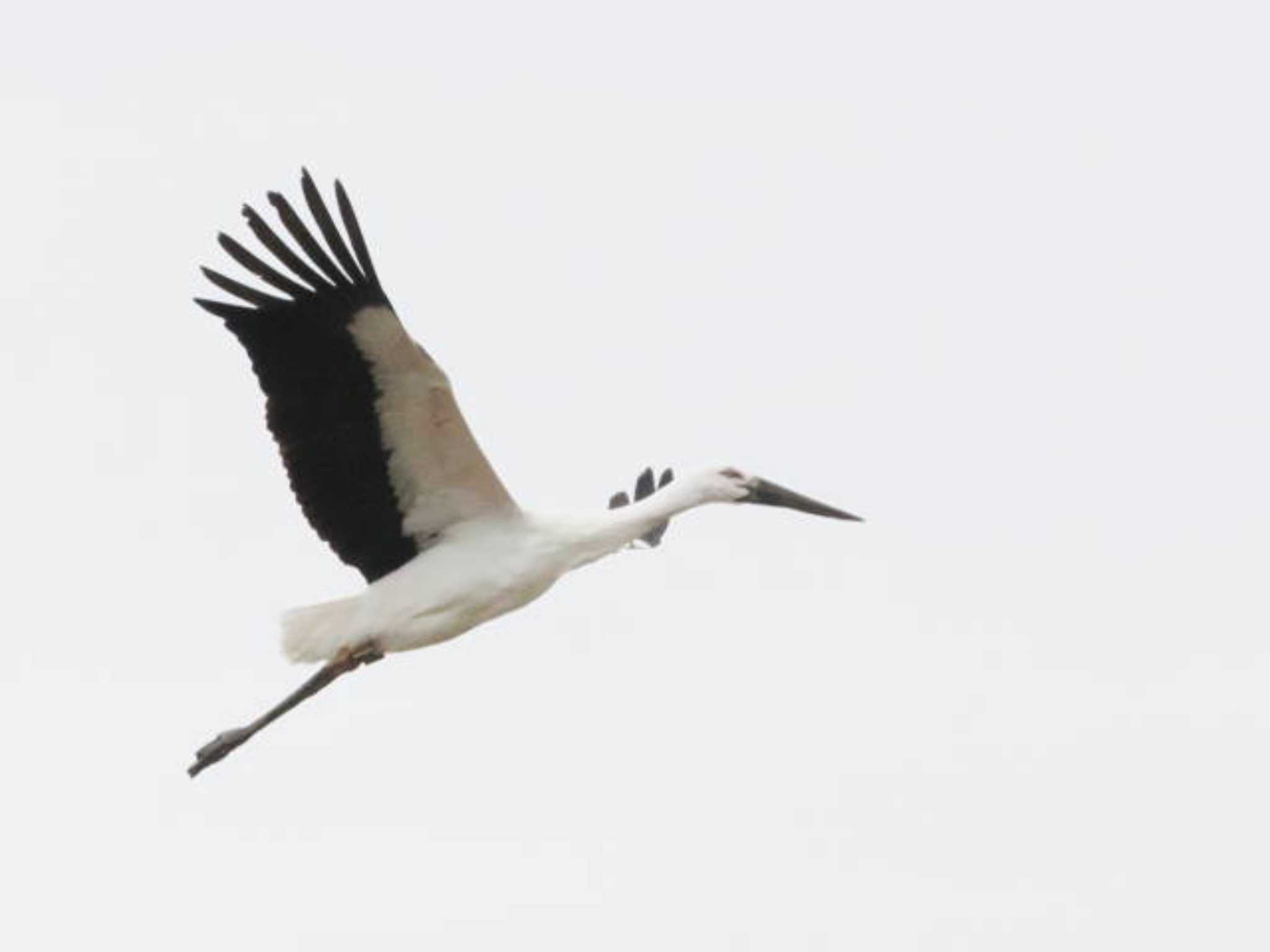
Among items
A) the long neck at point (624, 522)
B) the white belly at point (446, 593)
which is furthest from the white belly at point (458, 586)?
the long neck at point (624, 522)

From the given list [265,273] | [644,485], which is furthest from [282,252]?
[644,485]

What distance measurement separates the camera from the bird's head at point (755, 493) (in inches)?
1133

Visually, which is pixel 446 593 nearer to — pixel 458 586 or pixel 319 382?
pixel 458 586

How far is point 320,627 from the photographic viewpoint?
28.0 metres

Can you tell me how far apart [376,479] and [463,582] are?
2.52 feet

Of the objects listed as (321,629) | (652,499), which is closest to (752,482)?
(652,499)

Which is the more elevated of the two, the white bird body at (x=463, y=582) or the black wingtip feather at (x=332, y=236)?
the black wingtip feather at (x=332, y=236)

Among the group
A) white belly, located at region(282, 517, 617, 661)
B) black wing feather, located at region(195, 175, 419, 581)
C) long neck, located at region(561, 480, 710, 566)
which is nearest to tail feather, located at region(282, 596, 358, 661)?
white belly, located at region(282, 517, 617, 661)

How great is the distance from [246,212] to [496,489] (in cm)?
223

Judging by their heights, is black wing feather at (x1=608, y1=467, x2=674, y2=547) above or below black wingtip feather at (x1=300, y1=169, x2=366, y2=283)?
below

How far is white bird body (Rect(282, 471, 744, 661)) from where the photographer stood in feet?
91.1

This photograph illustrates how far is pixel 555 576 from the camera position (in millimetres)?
27938

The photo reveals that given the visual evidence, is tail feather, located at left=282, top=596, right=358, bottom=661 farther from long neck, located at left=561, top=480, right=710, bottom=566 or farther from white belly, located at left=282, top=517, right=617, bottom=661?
long neck, located at left=561, top=480, right=710, bottom=566

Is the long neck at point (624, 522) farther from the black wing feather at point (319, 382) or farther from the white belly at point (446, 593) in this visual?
the black wing feather at point (319, 382)
